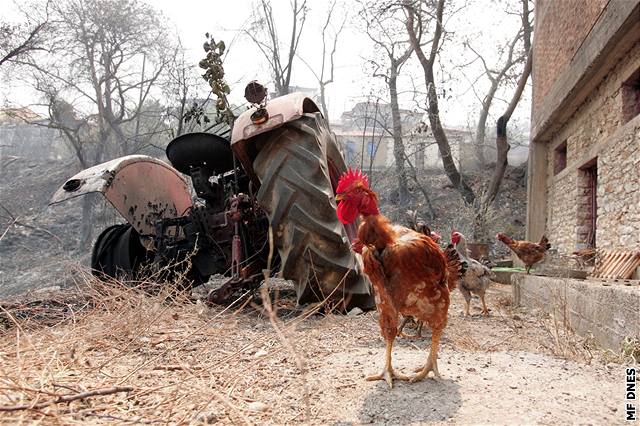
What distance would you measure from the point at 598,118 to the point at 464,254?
4.98 m

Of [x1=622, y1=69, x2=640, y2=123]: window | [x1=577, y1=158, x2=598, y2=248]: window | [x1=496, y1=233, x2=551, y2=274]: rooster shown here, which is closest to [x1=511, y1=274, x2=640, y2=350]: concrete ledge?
[x1=496, y1=233, x2=551, y2=274]: rooster

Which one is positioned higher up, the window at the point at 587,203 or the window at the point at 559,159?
the window at the point at 559,159

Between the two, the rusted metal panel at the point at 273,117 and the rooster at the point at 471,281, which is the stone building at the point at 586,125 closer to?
the rooster at the point at 471,281

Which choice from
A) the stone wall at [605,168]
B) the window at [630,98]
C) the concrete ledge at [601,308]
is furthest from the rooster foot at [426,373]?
the window at [630,98]

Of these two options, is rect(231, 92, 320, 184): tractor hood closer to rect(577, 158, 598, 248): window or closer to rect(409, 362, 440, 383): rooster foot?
rect(409, 362, 440, 383): rooster foot

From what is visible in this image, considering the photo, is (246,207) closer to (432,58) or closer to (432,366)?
(432,366)

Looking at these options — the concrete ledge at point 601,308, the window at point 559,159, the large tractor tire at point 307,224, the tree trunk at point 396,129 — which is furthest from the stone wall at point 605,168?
the tree trunk at point 396,129

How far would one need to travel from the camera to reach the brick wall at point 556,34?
820 centimetres

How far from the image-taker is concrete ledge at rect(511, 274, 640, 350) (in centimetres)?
310

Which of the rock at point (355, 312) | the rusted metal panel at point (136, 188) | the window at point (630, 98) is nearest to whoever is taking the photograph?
the rock at point (355, 312)

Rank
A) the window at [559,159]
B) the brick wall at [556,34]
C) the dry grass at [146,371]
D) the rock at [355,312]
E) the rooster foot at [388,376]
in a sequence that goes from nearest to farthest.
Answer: the dry grass at [146,371] < the rooster foot at [388,376] < the rock at [355,312] < the brick wall at [556,34] < the window at [559,159]

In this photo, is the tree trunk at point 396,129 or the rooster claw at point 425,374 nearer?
the rooster claw at point 425,374

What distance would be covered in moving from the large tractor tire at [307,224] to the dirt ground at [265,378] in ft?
0.99

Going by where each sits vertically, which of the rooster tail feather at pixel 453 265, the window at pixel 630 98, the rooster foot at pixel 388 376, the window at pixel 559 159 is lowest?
the rooster foot at pixel 388 376
